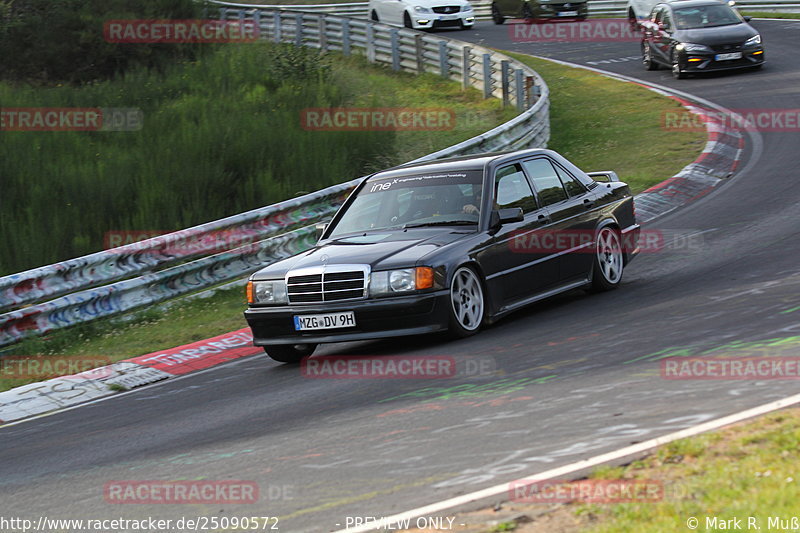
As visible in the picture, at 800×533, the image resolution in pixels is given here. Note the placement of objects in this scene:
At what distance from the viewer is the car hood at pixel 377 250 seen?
8617 mm

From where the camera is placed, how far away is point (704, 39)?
995 inches

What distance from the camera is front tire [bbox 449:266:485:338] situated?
869cm

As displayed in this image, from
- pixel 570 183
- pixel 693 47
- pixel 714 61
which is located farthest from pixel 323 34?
pixel 570 183

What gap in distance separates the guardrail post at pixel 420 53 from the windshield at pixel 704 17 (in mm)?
6504

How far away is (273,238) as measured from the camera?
1329 cm

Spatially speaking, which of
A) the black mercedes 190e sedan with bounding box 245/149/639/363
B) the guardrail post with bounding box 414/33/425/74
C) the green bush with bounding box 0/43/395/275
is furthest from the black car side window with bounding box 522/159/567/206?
the guardrail post with bounding box 414/33/425/74

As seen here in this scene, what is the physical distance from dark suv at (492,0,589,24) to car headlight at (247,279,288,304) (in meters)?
31.3

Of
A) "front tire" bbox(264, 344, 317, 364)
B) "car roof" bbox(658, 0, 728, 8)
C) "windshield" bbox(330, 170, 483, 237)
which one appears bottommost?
"front tire" bbox(264, 344, 317, 364)

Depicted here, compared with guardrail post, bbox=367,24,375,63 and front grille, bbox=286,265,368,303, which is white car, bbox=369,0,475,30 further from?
front grille, bbox=286,265,368,303

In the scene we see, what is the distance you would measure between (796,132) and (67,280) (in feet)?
43.4
